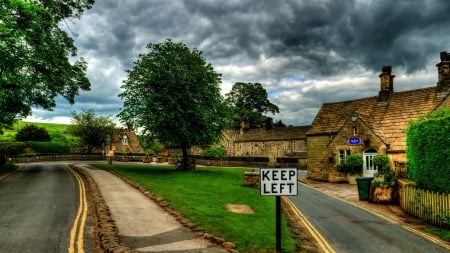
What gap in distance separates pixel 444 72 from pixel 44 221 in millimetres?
31561

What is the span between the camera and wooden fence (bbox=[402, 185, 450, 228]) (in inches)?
542

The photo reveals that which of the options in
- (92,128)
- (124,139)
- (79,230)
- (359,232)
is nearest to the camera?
(79,230)

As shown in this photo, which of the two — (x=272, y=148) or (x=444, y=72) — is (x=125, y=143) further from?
(x=444, y=72)

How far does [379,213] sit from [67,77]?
2259cm

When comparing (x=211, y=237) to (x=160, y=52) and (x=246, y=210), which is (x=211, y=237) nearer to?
(x=246, y=210)

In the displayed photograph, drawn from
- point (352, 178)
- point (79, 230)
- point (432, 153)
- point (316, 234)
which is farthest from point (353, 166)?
point (79, 230)

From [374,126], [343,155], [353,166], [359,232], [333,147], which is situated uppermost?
[374,126]

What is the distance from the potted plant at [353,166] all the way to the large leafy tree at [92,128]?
43.1m

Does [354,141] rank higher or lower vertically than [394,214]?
higher

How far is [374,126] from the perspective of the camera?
3062 centimetres

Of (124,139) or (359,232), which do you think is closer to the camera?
(359,232)

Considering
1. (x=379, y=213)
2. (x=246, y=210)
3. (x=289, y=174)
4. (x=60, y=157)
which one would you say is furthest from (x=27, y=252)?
(x=60, y=157)

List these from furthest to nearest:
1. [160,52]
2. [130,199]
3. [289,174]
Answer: [160,52], [130,199], [289,174]

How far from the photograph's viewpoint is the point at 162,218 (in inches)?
440
